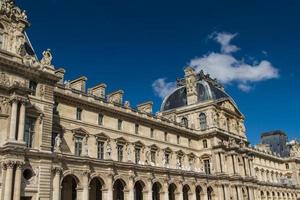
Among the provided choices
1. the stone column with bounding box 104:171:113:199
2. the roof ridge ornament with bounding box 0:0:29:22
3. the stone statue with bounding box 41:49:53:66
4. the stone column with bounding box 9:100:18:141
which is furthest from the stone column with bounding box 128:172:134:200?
the roof ridge ornament with bounding box 0:0:29:22

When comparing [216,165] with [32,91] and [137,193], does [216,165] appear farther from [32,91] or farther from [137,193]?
[32,91]

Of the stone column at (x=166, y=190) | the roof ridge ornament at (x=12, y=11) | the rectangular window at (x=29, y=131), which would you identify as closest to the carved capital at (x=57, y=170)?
the rectangular window at (x=29, y=131)

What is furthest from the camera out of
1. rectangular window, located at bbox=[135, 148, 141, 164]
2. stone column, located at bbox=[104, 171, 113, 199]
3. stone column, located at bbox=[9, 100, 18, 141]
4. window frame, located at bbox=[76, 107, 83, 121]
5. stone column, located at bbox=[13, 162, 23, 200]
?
rectangular window, located at bbox=[135, 148, 141, 164]

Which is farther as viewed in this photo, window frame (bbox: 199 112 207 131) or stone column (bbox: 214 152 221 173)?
window frame (bbox: 199 112 207 131)

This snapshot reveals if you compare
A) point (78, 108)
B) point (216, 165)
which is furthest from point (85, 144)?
point (216, 165)

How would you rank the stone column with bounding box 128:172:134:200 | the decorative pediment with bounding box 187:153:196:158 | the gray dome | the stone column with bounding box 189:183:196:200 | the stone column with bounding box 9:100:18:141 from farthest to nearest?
the gray dome < the decorative pediment with bounding box 187:153:196:158 < the stone column with bounding box 189:183:196:200 < the stone column with bounding box 128:172:134:200 < the stone column with bounding box 9:100:18:141

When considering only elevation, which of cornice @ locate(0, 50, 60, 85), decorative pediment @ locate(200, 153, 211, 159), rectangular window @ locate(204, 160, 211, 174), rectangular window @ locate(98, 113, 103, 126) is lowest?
rectangular window @ locate(204, 160, 211, 174)

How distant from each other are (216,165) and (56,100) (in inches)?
1203

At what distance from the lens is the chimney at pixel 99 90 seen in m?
48.1

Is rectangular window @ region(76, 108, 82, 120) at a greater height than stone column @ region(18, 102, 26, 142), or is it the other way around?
rectangular window @ region(76, 108, 82, 120)

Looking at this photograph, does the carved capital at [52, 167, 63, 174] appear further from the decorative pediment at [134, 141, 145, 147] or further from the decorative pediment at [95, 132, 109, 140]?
the decorative pediment at [134, 141, 145, 147]

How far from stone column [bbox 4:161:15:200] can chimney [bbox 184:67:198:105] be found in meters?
43.1

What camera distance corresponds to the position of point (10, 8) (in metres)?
35.4

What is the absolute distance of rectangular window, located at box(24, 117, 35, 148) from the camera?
32844 mm
